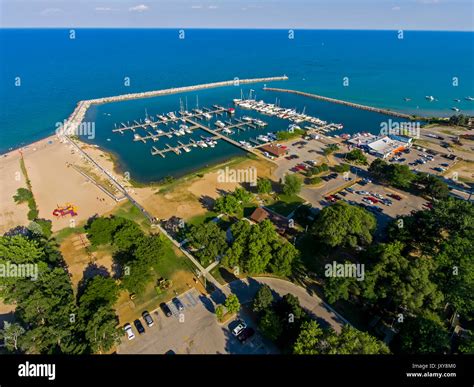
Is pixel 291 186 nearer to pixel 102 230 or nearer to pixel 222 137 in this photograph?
pixel 102 230

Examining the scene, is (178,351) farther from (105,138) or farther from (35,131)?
(35,131)

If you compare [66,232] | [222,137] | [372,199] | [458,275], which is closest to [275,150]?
[222,137]

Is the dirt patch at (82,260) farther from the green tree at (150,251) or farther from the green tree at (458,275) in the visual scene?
the green tree at (458,275)

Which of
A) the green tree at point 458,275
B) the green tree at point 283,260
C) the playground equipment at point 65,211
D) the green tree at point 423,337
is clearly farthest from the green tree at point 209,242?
the playground equipment at point 65,211

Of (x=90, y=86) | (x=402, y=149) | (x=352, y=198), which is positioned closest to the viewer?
(x=352, y=198)

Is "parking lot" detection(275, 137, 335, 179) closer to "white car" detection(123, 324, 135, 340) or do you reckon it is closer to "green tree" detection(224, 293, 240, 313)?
"green tree" detection(224, 293, 240, 313)

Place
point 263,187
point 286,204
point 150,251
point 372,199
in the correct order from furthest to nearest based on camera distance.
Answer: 1. point 263,187
2. point 372,199
3. point 286,204
4. point 150,251

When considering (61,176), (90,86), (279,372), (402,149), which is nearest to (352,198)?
(402,149)
